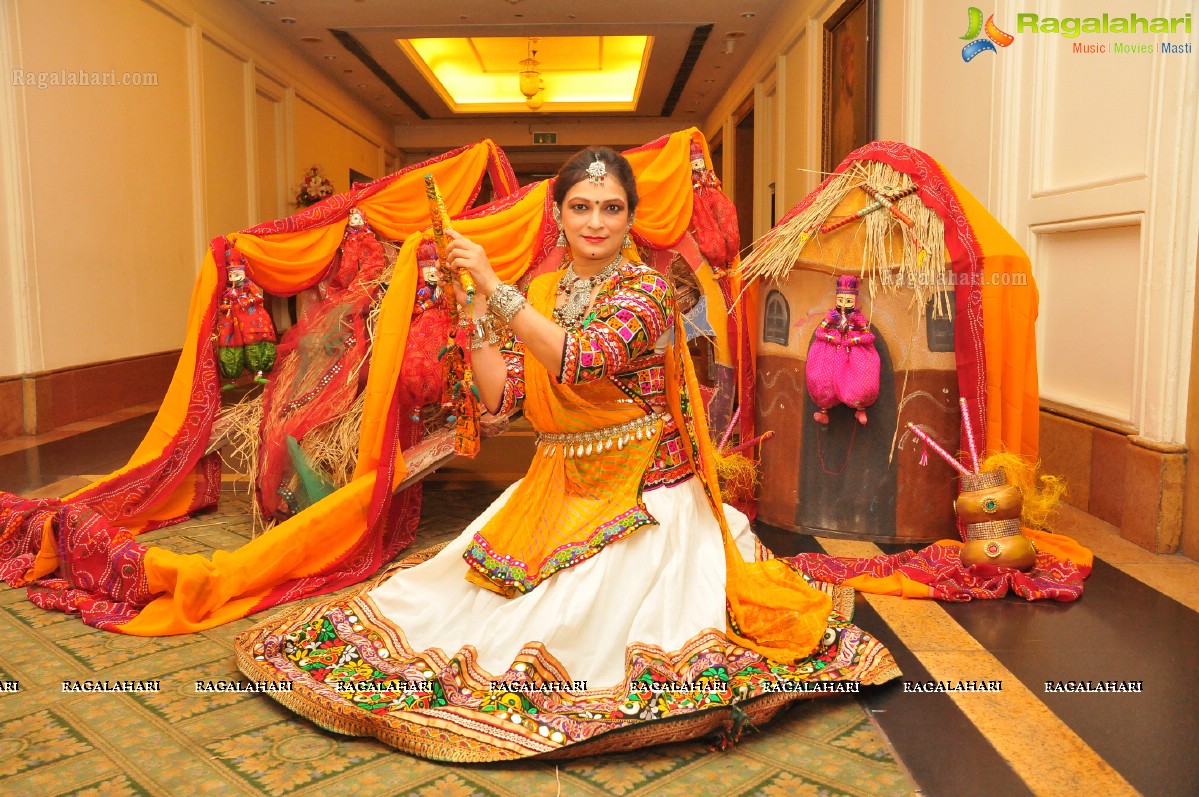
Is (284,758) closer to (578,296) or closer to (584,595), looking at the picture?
(584,595)

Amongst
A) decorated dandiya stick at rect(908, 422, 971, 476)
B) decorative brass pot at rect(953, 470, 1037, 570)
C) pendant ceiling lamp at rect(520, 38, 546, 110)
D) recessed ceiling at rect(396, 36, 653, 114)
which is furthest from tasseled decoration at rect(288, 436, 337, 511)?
pendant ceiling lamp at rect(520, 38, 546, 110)

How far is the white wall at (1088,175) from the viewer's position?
3.40 meters

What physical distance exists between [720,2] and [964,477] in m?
7.91

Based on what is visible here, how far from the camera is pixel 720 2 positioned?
9.73 meters

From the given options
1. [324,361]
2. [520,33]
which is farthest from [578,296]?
[520,33]

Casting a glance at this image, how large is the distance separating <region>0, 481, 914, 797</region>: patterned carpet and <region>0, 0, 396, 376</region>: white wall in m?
4.81

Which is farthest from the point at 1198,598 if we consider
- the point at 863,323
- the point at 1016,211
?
the point at 1016,211

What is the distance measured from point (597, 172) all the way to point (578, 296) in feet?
1.04

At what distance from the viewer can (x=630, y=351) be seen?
7.11ft

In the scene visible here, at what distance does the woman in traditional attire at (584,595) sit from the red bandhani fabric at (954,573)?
23.8 inches

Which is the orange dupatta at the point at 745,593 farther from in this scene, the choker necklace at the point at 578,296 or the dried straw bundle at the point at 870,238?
the dried straw bundle at the point at 870,238

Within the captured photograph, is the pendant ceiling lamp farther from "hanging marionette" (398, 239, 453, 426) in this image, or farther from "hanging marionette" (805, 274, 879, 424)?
"hanging marionette" (805, 274, 879, 424)

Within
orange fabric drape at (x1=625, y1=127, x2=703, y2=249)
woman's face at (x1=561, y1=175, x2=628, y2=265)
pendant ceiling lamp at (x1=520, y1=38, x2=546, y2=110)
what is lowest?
woman's face at (x1=561, y1=175, x2=628, y2=265)

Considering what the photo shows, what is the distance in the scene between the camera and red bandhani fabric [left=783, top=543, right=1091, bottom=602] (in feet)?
9.73
